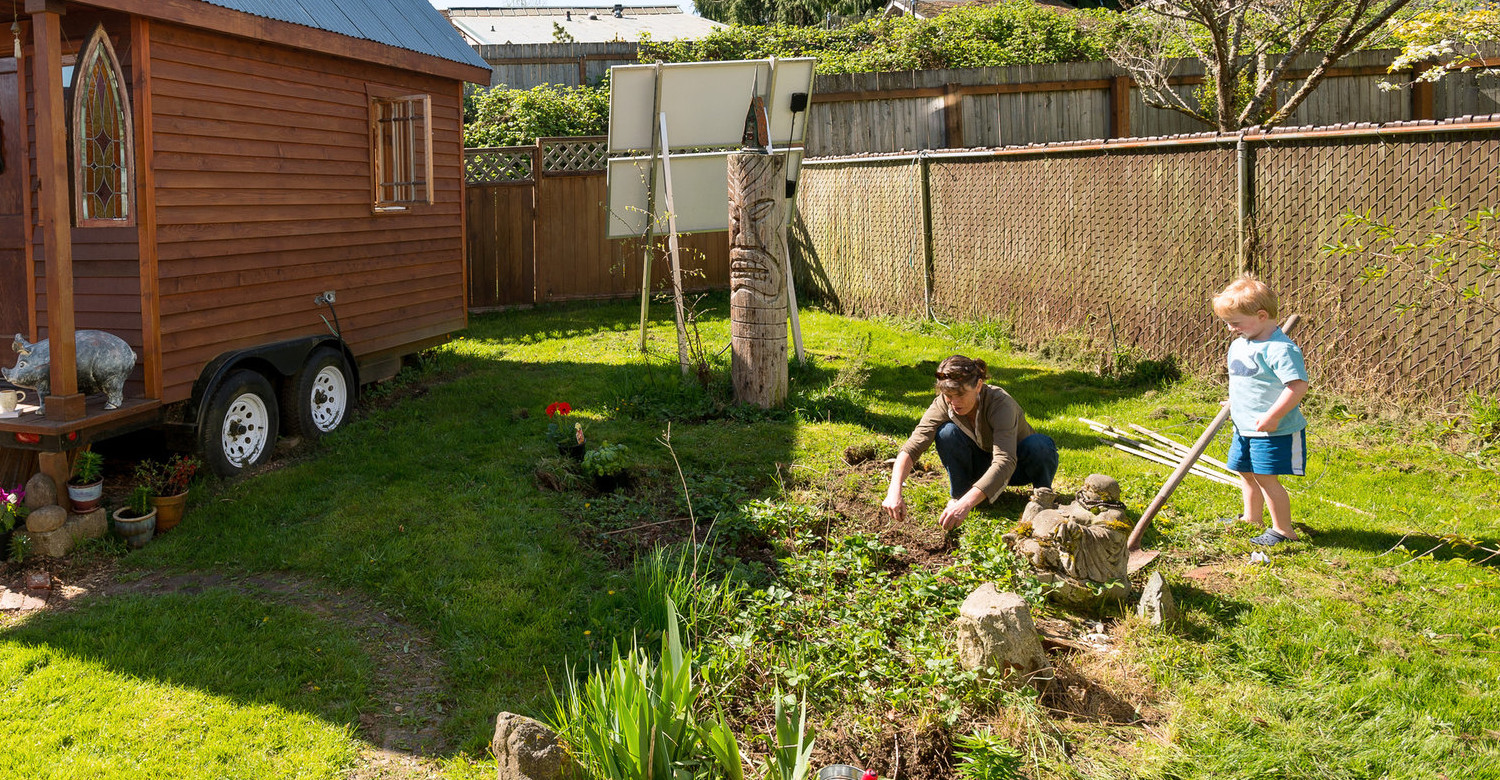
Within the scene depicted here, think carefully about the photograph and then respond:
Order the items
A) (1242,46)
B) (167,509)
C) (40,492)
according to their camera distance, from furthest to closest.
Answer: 1. (1242,46)
2. (167,509)
3. (40,492)

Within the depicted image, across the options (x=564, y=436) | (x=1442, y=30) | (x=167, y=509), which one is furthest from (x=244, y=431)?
(x=1442, y=30)

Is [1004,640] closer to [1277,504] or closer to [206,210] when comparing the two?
[1277,504]

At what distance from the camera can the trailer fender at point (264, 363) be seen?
662cm

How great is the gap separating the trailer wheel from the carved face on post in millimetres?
3159

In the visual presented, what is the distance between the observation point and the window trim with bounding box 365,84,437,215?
869 centimetres

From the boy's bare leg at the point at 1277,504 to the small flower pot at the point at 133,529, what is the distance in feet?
18.2

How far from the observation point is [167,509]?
19.4ft

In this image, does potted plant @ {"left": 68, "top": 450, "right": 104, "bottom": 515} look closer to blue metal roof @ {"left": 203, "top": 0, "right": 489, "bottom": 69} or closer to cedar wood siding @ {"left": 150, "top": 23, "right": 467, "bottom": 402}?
cedar wood siding @ {"left": 150, "top": 23, "right": 467, "bottom": 402}

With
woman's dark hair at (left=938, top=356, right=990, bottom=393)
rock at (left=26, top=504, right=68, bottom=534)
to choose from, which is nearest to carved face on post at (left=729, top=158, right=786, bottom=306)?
woman's dark hair at (left=938, top=356, right=990, bottom=393)

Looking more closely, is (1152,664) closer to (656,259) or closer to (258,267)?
(258,267)

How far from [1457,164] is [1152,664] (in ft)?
14.3

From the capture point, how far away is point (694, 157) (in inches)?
365

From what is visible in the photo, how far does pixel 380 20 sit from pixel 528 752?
7.16 meters

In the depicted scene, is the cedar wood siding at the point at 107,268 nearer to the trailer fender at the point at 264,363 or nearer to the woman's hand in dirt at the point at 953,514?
the trailer fender at the point at 264,363
